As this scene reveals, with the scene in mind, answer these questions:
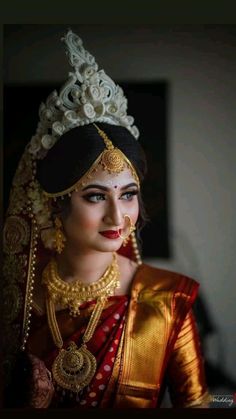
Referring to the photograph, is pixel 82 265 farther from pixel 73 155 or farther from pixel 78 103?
pixel 78 103

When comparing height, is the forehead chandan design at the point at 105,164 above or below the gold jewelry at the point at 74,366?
above

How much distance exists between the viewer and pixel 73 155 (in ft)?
6.07

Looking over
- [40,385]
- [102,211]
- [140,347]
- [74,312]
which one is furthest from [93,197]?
[40,385]

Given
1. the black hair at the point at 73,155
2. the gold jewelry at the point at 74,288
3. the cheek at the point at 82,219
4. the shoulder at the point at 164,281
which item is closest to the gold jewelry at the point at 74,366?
the gold jewelry at the point at 74,288

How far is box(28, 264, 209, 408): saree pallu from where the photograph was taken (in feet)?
6.01

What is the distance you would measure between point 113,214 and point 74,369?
1.87 ft

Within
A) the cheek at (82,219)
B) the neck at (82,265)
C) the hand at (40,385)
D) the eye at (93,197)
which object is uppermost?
the eye at (93,197)

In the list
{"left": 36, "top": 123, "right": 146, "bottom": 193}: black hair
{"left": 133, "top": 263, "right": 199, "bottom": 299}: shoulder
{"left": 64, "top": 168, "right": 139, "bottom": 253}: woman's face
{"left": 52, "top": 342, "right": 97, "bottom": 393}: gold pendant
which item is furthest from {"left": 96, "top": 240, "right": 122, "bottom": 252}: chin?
{"left": 52, "top": 342, "right": 97, "bottom": 393}: gold pendant

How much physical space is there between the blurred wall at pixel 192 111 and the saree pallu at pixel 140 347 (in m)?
0.10

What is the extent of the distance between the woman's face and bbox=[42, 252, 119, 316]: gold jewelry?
11 centimetres

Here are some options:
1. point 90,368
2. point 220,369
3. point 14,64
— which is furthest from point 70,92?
point 220,369

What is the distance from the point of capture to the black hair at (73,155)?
184 cm

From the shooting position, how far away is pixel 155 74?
192 cm

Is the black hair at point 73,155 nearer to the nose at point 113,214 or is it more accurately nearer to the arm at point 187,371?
the nose at point 113,214
